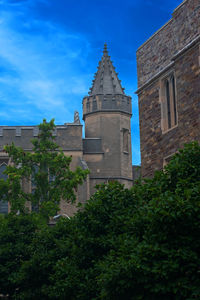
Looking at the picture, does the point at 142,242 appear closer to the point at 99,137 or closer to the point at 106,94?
the point at 99,137

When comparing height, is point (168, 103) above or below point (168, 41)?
below

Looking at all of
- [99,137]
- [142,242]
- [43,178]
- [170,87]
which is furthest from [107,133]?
[142,242]

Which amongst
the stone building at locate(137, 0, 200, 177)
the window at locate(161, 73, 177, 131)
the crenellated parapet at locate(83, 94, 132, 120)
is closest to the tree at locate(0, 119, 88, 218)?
the stone building at locate(137, 0, 200, 177)

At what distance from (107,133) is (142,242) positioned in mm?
32187

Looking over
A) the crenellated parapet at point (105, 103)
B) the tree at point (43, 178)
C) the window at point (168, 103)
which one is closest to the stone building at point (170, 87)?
the window at point (168, 103)

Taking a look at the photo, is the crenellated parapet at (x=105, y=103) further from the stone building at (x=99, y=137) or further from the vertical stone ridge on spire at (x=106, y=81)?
the vertical stone ridge on spire at (x=106, y=81)

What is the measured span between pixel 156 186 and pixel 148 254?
6.55 feet

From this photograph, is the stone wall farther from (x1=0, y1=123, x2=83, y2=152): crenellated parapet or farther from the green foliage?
(x1=0, y1=123, x2=83, y2=152): crenellated parapet

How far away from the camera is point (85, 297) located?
12.8m

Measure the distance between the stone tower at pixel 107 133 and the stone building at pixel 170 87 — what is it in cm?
2127

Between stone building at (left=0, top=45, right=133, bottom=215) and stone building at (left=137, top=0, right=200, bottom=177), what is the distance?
20116mm

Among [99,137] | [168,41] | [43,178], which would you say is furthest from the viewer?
[99,137]

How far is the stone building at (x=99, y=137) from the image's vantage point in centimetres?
4044

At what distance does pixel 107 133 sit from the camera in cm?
4169
